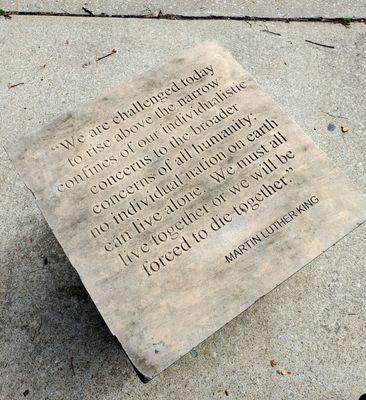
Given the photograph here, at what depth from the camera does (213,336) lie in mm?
2809

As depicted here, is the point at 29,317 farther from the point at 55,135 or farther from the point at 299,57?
the point at 299,57

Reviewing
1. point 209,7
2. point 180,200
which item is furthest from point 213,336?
point 209,7

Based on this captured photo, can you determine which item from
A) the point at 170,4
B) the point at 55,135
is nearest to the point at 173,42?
the point at 170,4

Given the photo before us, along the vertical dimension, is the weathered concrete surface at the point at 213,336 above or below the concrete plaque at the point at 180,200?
below

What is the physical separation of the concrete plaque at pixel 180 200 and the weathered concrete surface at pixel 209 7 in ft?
4.90

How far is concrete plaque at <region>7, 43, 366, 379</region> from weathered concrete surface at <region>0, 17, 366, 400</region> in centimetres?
75

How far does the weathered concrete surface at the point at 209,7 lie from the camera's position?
12.9 ft

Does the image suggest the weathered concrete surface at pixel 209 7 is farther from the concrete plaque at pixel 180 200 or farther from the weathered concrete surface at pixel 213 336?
the concrete plaque at pixel 180 200

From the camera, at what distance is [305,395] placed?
264 centimetres

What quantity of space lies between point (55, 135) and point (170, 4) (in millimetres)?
1963

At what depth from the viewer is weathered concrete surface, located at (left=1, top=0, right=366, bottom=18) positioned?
393cm

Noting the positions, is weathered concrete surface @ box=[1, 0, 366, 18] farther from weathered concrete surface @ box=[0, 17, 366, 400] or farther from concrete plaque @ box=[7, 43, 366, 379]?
concrete plaque @ box=[7, 43, 366, 379]

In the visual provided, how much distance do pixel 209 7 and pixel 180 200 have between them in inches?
88.5

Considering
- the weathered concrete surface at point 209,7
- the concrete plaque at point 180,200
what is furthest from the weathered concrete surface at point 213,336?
the concrete plaque at point 180,200
